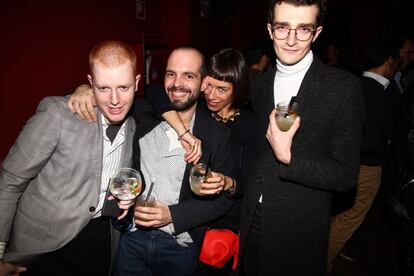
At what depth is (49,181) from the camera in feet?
5.33

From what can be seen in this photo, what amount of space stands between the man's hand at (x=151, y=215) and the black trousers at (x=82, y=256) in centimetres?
36

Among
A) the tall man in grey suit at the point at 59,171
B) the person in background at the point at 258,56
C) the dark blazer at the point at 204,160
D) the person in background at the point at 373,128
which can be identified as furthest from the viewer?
the person in background at the point at 258,56

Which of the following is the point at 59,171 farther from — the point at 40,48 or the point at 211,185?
the point at 40,48

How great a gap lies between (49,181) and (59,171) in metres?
0.09

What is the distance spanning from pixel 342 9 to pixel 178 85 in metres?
9.81

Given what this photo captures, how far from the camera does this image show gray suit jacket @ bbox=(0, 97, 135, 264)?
151 centimetres

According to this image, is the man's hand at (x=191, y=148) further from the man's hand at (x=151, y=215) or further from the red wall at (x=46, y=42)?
the red wall at (x=46, y=42)

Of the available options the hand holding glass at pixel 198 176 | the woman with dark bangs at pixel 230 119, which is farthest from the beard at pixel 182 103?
the hand holding glass at pixel 198 176

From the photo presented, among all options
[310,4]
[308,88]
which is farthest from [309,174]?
[310,4]

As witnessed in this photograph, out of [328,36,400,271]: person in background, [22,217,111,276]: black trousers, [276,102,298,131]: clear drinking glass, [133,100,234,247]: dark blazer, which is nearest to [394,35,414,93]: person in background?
[328,36,400,271]: person in background

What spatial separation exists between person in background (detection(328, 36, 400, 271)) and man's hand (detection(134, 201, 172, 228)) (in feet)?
7.33

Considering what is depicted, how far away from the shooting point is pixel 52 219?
5.37 ft

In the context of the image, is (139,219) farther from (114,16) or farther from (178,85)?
(114,16)

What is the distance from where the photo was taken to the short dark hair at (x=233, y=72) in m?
2.58
